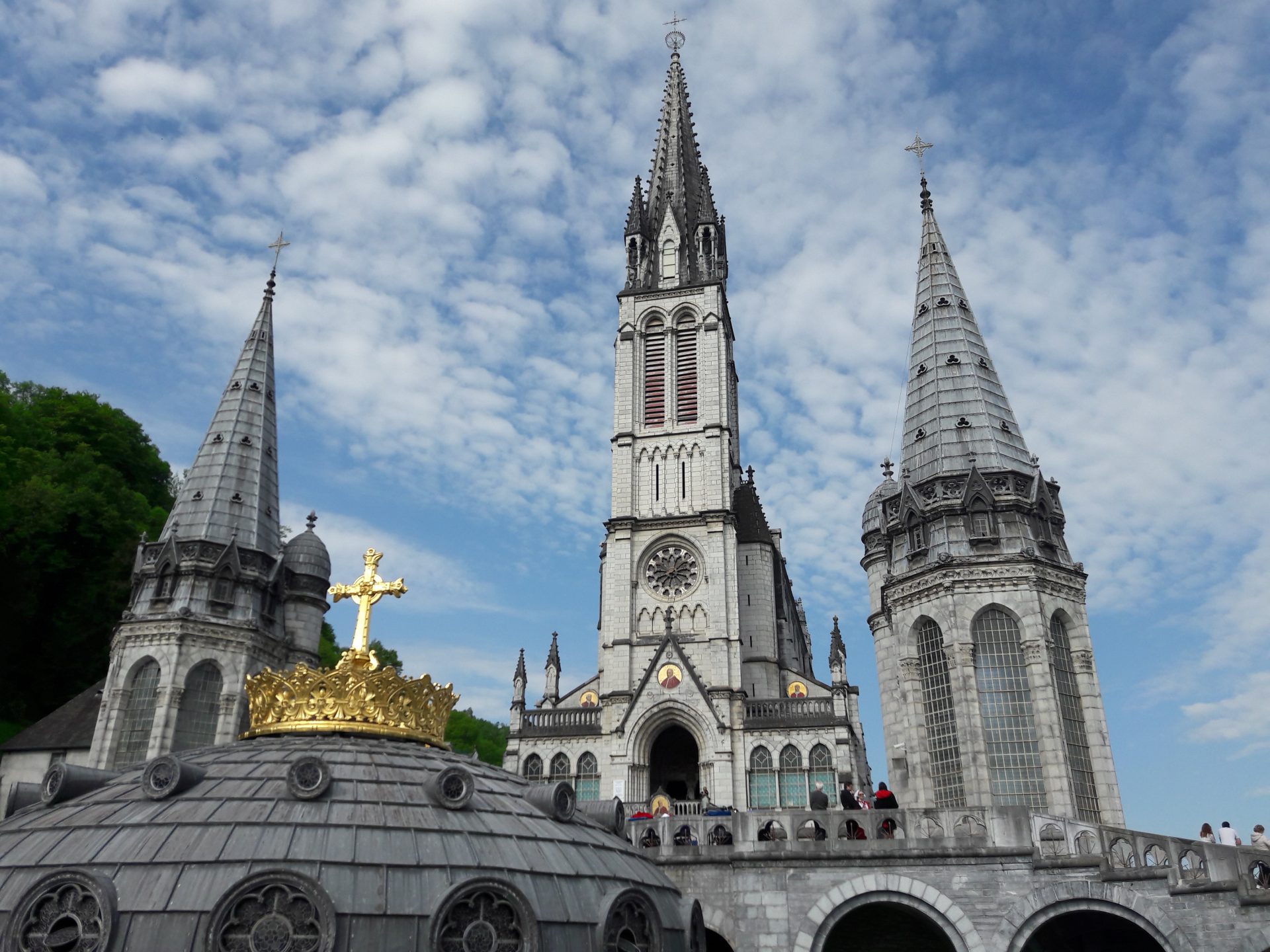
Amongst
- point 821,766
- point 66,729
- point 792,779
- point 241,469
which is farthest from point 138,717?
point 821,766

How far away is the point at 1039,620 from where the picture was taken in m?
23.2

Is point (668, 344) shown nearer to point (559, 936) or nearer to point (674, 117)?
point (674, 117)

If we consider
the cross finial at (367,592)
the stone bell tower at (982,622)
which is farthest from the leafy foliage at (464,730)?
the cross finial at (367,592)

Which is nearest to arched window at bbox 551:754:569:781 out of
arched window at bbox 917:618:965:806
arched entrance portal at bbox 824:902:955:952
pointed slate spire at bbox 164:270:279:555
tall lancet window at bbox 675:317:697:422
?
pointed slate spire at bbox 164:270:279:555

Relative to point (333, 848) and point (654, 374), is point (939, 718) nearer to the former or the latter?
point (333, 848)

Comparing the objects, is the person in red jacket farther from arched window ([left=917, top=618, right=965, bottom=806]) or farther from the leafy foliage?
the leafy foliage

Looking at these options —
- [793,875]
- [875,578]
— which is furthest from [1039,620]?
[875,578]

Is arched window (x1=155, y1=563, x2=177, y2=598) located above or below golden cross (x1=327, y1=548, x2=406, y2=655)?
above

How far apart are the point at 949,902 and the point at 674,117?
54.3m

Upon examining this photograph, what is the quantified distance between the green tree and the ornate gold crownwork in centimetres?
3443

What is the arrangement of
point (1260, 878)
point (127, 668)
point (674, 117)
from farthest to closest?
point (674, 117) → point (127, 668) → point (1260, 878)

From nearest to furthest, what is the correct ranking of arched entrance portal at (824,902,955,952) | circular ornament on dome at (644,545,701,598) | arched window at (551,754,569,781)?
1. arched entrance portal at (824,902,955,952)
2. arched window at (551,754,569,781)
3. circular ornament on dome at (644,545,701,598)

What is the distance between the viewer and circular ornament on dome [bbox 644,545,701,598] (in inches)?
1863

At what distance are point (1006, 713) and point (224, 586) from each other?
79.4 feet
